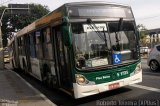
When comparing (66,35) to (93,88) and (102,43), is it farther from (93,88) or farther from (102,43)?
(93,88)

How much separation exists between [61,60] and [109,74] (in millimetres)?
1641

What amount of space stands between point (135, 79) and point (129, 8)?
2.31 metres

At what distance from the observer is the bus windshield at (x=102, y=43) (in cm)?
882

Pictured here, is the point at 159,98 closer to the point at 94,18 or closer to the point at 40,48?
the point at 94,18

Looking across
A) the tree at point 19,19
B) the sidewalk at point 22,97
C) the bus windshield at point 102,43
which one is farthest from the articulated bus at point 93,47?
the tree at point 19,19

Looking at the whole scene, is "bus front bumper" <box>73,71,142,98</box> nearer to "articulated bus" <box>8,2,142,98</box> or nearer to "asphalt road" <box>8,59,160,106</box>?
"articulated bus" <box>8,2,142,98</box>

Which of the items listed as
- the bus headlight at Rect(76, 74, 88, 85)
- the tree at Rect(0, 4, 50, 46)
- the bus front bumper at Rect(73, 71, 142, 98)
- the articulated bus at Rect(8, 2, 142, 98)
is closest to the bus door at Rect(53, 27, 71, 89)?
the articulated bus at Rect(8, 2, 142, 98)

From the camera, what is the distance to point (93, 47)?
9.00 metres

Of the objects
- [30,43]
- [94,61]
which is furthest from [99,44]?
[30,43]

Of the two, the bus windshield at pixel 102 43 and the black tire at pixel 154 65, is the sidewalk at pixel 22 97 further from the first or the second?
the black tire at pixel 154 65

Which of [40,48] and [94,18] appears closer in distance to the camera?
[94,18]

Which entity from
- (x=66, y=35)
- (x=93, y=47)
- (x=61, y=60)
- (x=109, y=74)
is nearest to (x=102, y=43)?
(x=93, y=47)

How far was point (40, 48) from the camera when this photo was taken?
1234cm

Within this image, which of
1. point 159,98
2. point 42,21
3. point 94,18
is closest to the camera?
point 159,98
